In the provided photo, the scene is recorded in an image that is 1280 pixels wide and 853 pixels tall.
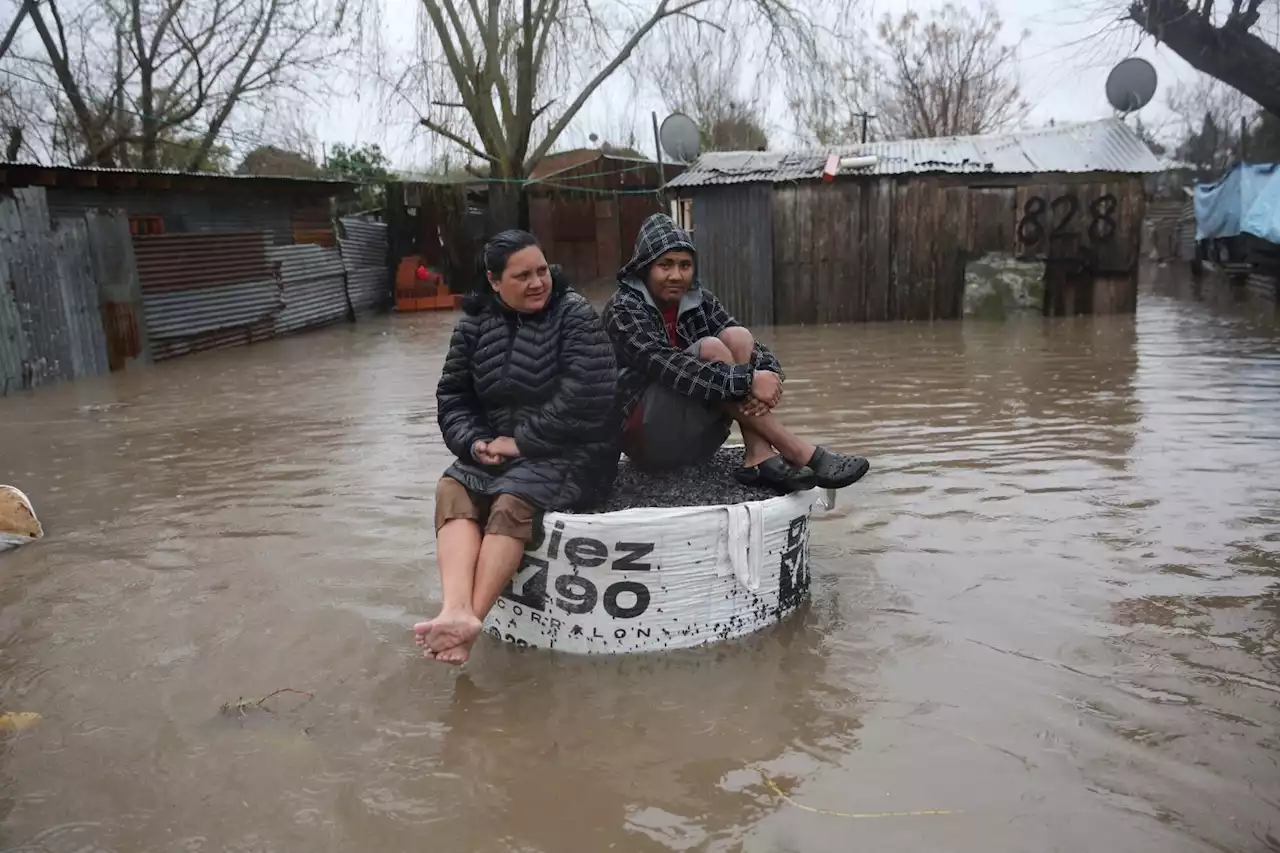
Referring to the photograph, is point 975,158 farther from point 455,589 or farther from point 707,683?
point 455,589

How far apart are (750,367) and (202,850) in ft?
7.08

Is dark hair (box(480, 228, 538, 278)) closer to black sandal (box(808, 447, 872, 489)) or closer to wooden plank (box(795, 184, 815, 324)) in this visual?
black sandal (box(808, 447, 872, 489))

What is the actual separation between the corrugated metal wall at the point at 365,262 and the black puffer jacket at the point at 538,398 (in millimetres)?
15946

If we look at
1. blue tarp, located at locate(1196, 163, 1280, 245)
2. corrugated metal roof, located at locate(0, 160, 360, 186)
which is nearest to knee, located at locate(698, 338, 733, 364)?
corrugated metal roof, located at locate(0, 160, 360, 186)

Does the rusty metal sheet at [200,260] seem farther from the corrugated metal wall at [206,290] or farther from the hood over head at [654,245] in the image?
the hood over head at [654,245]

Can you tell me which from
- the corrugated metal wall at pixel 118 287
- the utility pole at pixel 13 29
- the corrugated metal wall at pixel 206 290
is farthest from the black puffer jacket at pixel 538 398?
the utility pole at pixel 13 29

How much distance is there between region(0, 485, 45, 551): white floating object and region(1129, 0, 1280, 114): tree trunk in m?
8.82

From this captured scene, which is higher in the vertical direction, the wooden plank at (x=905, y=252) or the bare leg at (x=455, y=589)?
the wooden plank at (x=905, y=252)

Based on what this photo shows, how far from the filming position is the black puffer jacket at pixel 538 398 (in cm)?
→ 318

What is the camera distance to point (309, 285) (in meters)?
16.7

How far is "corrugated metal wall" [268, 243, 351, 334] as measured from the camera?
15.8 meters

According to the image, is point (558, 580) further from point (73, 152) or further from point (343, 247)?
point (73, 152)

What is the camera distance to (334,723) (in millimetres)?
2812

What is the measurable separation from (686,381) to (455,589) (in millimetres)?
1043
